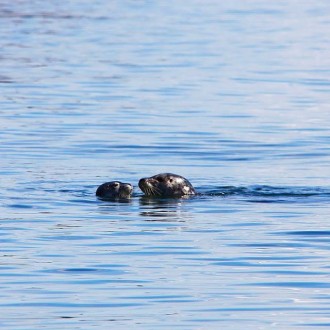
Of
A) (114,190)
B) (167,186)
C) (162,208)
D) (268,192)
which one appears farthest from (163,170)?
(162,208)

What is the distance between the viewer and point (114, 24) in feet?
161

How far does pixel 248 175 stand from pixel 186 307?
27.0 ft

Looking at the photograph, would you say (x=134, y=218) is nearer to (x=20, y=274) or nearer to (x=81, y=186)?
(x=81, y=186)

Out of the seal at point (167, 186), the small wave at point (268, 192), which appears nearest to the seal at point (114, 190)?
the seal at point (167, 186)

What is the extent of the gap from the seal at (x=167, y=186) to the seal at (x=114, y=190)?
20cm

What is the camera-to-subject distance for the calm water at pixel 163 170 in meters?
12.6

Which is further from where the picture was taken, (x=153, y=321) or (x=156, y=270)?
(x=156, y=270)

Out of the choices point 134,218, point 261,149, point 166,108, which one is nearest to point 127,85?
point 166,108

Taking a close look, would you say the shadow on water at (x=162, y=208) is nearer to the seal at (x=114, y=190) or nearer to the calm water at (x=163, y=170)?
the calm water at (x=163, y=170)

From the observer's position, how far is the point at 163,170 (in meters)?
21.0

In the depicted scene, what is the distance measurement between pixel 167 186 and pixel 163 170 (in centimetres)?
209

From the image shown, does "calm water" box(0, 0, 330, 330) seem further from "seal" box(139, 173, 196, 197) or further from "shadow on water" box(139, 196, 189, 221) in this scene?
"seal" box(139, 173, 196, 197)

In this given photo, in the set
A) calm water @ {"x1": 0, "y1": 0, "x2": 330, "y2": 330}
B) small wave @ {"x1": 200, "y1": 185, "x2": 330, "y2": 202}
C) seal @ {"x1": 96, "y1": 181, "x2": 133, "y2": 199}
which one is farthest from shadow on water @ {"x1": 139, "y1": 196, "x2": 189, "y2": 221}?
small wave @ {"x1": 200, "y1": 185, "x2": 330, "y2": 202}

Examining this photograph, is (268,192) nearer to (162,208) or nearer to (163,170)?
(162,208)
